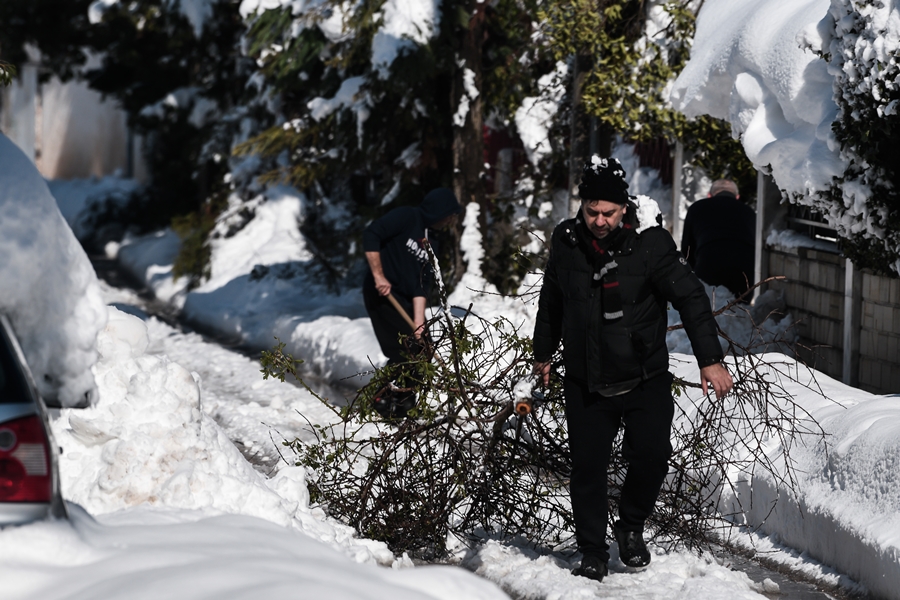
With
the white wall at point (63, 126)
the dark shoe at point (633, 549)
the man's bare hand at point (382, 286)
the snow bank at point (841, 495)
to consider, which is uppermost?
the white wall at point (63, 126)

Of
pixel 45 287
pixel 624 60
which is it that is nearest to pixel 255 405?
pixel 624 60

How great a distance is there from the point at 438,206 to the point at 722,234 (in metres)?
3.04

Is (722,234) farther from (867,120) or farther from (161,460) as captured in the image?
(161,460)

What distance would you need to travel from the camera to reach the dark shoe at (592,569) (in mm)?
4914

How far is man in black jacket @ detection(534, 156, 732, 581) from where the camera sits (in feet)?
16.1

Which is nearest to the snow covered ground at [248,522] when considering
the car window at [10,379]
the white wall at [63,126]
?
the car window at [10,379]

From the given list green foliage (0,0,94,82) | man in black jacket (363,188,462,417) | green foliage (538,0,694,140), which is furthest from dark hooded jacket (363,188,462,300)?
green foliage (0,0,94,82)

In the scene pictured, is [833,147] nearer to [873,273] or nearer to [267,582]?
[873,273]

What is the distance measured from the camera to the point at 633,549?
5.03m

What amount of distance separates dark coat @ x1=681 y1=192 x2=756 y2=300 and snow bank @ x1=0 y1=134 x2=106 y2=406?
675cm

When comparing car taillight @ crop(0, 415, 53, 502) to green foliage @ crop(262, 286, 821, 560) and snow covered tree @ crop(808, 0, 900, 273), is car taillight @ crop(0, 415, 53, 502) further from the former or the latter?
snow covered tree @ crop(808, 0, 900, 273)

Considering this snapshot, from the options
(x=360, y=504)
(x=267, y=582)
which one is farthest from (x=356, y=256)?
(x=267, y=582)

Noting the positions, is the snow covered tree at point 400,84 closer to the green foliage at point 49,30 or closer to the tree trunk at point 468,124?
the tree trunk at point 468,124

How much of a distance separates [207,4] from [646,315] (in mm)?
15561
